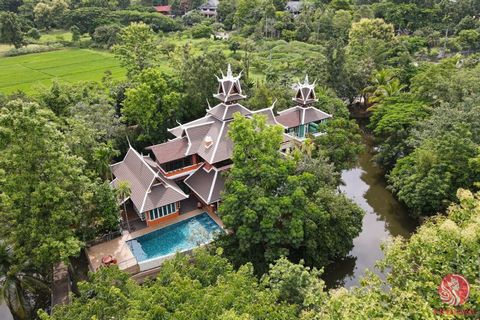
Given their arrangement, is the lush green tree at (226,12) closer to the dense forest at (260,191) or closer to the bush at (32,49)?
the bush at (32,49)

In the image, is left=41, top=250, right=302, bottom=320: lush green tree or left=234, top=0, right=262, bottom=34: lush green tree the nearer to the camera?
left=41, top=250, right=302, bottom=320: lush green tree

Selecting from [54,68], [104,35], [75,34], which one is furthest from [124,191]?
[75,34]

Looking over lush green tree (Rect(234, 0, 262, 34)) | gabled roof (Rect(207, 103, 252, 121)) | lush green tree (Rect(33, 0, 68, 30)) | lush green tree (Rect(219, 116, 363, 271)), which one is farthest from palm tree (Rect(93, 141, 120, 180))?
lush green tree (Rect(33, 0, 68, 30))

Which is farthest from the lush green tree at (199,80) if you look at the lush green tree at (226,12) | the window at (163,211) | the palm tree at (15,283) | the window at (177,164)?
the lush green tree at (226,12)

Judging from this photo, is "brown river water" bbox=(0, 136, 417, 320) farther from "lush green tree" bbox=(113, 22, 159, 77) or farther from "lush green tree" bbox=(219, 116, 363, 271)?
"lush green tree" bbox=(113, 22, 159, 77)

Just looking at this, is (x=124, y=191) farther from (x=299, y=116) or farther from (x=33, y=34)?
(x=33, y=34)
